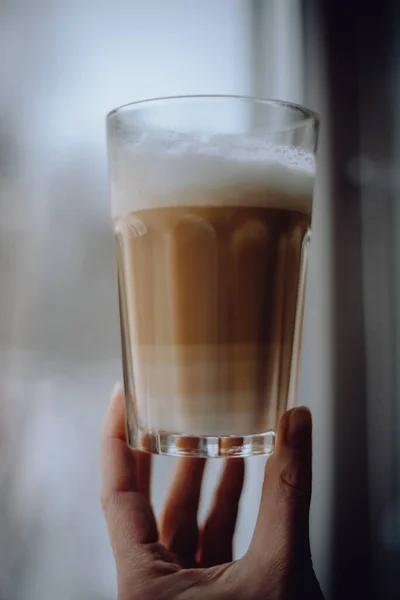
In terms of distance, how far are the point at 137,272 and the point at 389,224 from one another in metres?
0.50

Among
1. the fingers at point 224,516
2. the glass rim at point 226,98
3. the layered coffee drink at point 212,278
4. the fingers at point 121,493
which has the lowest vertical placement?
the fingers at point 224,516

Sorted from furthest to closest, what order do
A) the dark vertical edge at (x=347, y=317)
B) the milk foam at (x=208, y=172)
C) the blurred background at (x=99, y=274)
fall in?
1. the dark vertical edge at (x=347, y=317)
2. the blurred background at (x=99, y=274)
3. the milk foam at (x=208, y=172)

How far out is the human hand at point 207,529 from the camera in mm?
602

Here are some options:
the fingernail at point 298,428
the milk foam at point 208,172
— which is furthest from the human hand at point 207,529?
the milk foam at point 208,172

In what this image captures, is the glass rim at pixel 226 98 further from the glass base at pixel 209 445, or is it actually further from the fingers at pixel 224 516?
the fingers at pixel 224 516

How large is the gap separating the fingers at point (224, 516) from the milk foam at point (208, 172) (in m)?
0.38

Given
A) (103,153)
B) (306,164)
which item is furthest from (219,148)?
(103,153)

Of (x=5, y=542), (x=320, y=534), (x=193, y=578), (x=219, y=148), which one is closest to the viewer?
Result: (x=219, y=148)

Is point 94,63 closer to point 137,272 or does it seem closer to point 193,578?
point 137,272

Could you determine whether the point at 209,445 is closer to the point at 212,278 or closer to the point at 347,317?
the point at 212,278

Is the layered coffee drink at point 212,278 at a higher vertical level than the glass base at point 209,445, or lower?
higher

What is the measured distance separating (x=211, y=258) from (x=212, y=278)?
0.05ft

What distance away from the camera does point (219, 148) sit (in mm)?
541

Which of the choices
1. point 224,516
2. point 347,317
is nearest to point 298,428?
point 224,516
